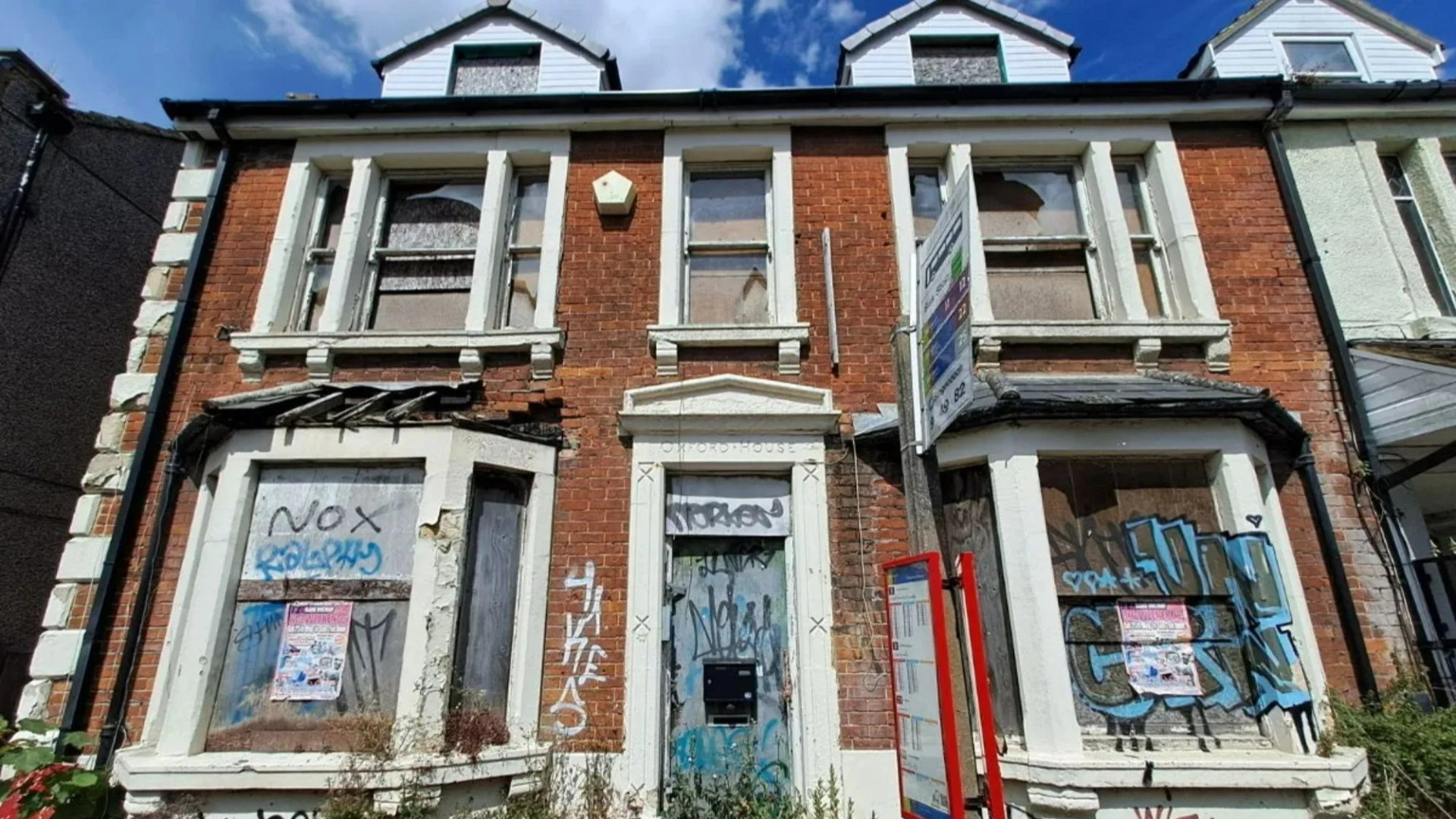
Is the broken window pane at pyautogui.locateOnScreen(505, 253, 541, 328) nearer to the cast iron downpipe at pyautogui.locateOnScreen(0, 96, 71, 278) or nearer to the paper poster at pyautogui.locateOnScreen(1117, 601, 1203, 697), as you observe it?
the paper poster at pyautogui.locateOnScreen(1117, 601, 1203, 697)

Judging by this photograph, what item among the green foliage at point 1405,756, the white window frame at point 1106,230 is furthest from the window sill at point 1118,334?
the green foliage at point 1405,756

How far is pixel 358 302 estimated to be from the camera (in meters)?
6.38

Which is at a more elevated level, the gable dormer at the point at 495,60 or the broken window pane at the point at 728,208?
the gable dormer at the point at 495,60

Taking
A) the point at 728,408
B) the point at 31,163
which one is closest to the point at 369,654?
the point at 728,408

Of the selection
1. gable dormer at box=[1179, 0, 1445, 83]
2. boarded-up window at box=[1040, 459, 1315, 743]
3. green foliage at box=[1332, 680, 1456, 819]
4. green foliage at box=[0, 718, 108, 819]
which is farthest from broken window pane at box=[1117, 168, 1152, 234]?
green foliage at box=[0, 718, 108, 819]

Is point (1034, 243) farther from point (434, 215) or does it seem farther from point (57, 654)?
point (57, 654)

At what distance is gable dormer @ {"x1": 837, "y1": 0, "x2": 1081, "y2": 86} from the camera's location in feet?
24.5

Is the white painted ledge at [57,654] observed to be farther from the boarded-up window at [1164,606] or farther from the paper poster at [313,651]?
the boarded-up window at [1164,606]

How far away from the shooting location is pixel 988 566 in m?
5.11

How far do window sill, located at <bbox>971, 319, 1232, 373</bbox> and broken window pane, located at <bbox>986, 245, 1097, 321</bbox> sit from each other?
0.41 metres

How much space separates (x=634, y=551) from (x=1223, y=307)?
543cm

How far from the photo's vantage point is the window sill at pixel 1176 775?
4297mm

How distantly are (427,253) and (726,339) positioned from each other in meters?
3.00

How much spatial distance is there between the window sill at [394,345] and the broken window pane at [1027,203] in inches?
168
